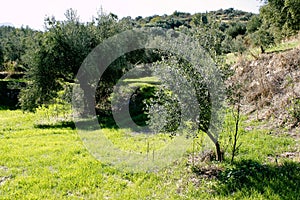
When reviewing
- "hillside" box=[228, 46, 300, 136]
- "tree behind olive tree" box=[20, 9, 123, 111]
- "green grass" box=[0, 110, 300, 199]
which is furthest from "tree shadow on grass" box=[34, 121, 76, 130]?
"hillside" box=[228, 46, 300, 136]

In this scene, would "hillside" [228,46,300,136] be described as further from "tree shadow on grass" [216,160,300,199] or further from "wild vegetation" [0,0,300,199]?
"tree shadow on grass" [216,160,300,199]

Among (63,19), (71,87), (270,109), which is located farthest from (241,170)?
(63,19)

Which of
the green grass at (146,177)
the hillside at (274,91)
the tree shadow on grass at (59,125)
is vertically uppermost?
the hillside at (274,91)

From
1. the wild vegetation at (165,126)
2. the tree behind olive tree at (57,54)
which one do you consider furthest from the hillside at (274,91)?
the tree behind olive tree at (57,54)

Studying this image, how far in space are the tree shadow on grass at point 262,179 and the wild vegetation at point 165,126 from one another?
0.02 m

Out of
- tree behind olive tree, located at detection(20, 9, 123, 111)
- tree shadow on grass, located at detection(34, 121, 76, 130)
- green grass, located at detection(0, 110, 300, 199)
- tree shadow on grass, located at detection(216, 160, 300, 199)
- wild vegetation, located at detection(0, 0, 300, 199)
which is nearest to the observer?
tree shadow on grass, located at detection(216, 160, 300, 199)

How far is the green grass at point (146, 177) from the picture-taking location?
18.2 feet

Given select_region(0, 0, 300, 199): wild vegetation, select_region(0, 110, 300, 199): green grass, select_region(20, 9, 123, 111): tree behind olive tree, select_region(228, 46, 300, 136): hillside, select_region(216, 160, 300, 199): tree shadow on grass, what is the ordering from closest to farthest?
select_region(216, 160, 300, 199): tree shadow on grass < select_region(0, 110, 300, 199): green grass < select_region(0, 0, 300, 199): wild vegetation < select_region(228, 46, 300, 136): hillside < select_region(20, 9, 123, 111): tree behind olive tree

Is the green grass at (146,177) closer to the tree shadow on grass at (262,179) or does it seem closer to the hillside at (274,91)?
the tree shadow on grass at (262,179)

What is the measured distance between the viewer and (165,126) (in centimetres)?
659

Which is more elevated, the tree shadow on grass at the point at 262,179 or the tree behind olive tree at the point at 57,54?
the tree behind olive tree at the point at 57,54

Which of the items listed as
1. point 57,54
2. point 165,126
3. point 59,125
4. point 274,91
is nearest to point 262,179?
point 165,126

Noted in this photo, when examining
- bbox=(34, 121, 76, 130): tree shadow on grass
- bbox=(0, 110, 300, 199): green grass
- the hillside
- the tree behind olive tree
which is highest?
the tree behind olive tree

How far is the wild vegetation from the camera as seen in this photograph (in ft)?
19.7
